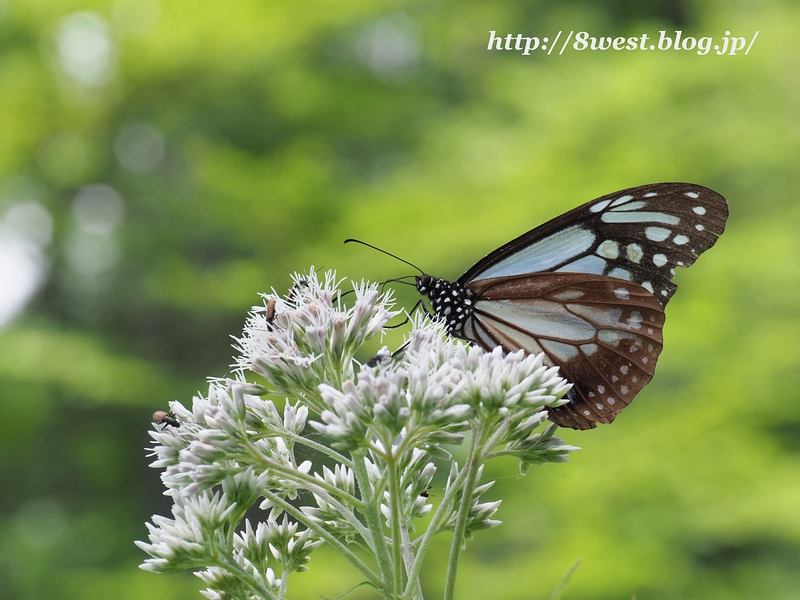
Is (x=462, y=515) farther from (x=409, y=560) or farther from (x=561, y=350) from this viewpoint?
(x=561, y=350)

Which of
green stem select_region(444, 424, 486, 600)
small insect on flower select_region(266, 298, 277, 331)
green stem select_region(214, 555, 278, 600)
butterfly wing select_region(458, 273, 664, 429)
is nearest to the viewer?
green stem select_region(444, 424, 486, 600)

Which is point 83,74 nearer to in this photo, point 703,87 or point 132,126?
point 132,126

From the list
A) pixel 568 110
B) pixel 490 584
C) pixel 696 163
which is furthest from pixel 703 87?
pixel 490 584

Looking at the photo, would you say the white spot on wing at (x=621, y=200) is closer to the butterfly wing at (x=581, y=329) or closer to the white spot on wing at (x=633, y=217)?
the white spot on wing at (x=633, y=217)

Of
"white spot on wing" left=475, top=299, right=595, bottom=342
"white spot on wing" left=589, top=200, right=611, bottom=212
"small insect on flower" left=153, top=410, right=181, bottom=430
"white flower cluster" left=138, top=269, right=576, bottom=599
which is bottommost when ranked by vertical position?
"white flower cluster" left=138, top=269, right=576, bottom=599

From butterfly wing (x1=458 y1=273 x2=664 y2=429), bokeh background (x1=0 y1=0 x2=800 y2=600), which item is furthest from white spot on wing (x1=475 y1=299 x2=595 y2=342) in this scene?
bokeh background (x1=0 y1=0 x2=800 y2=600)

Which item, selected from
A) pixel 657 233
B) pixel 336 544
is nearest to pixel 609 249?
pixel 657 233

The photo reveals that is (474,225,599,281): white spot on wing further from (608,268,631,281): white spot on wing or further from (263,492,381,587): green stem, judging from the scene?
(263,492,381,587): green stem
